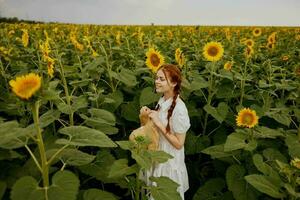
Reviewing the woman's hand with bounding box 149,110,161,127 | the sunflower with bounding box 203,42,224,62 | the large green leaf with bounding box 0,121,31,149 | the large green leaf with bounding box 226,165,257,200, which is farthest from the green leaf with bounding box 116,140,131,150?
the sunflower with bounding box 203,42,224,62

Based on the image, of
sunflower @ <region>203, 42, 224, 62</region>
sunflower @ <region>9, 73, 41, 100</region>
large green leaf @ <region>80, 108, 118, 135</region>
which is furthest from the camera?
sunflower @ <region>203, 42, 224, 62</region>

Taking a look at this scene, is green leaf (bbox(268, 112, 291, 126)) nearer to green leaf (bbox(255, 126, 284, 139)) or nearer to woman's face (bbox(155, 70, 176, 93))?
green leaf (bbox(255, 126, 284, 139))

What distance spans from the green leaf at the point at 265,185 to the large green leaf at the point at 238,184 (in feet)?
1.24

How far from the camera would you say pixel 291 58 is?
5.52 metres

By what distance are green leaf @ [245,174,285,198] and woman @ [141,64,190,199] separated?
64cm

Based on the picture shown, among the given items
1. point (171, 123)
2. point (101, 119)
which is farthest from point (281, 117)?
point (101, 119)

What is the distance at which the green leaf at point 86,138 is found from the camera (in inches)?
72.6

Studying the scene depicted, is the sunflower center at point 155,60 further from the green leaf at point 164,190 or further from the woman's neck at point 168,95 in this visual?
the green leaf at point 164,190

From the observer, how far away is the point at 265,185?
2.21m

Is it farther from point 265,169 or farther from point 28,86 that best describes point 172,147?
point 28,86

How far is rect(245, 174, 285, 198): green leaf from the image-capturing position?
2.15 m

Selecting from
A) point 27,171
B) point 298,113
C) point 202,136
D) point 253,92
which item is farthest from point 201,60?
point 27,171

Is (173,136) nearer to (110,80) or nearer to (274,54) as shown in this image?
(110,80)

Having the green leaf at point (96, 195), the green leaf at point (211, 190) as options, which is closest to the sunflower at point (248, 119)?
the green leaf at point (211, 190)
